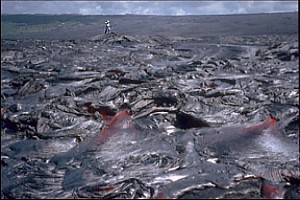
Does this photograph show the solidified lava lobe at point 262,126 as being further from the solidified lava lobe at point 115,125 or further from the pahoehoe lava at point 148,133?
the solidified lava lobe at point 115,125

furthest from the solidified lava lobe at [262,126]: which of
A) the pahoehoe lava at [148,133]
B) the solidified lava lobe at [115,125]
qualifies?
the solidified lava lobe at [115,125]

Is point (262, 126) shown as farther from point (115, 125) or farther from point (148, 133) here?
point (115, 125)

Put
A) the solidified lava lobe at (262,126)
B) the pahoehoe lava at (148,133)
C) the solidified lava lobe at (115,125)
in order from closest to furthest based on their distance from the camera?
the pahoehoe lava at (148,133), the solidified lava lobe at (115,125), the solidified lava lobe at (262,126)

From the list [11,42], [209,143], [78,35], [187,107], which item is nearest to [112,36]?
[78,35]

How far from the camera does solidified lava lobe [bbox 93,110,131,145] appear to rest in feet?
17.3

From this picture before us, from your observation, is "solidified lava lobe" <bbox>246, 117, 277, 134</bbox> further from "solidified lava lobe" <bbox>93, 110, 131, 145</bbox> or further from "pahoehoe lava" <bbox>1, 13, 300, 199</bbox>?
"solidified lava lobe" <bbox>93, 110, 131, 145</bbox>

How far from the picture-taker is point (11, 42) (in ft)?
51.9

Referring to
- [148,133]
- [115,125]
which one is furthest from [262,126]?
[115,125]

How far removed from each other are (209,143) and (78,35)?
1494cm

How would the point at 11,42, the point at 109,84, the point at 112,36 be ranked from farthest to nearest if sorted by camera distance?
the point at 112,36, the point at 11,42, the point at 109,84

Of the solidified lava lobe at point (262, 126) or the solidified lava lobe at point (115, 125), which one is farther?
the solidified lava lobe at point (262, 126)

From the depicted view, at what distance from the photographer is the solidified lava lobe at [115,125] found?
5273 millimetres

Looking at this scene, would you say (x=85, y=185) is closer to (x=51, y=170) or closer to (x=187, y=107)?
(x=51, y=170)

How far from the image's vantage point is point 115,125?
565cm
